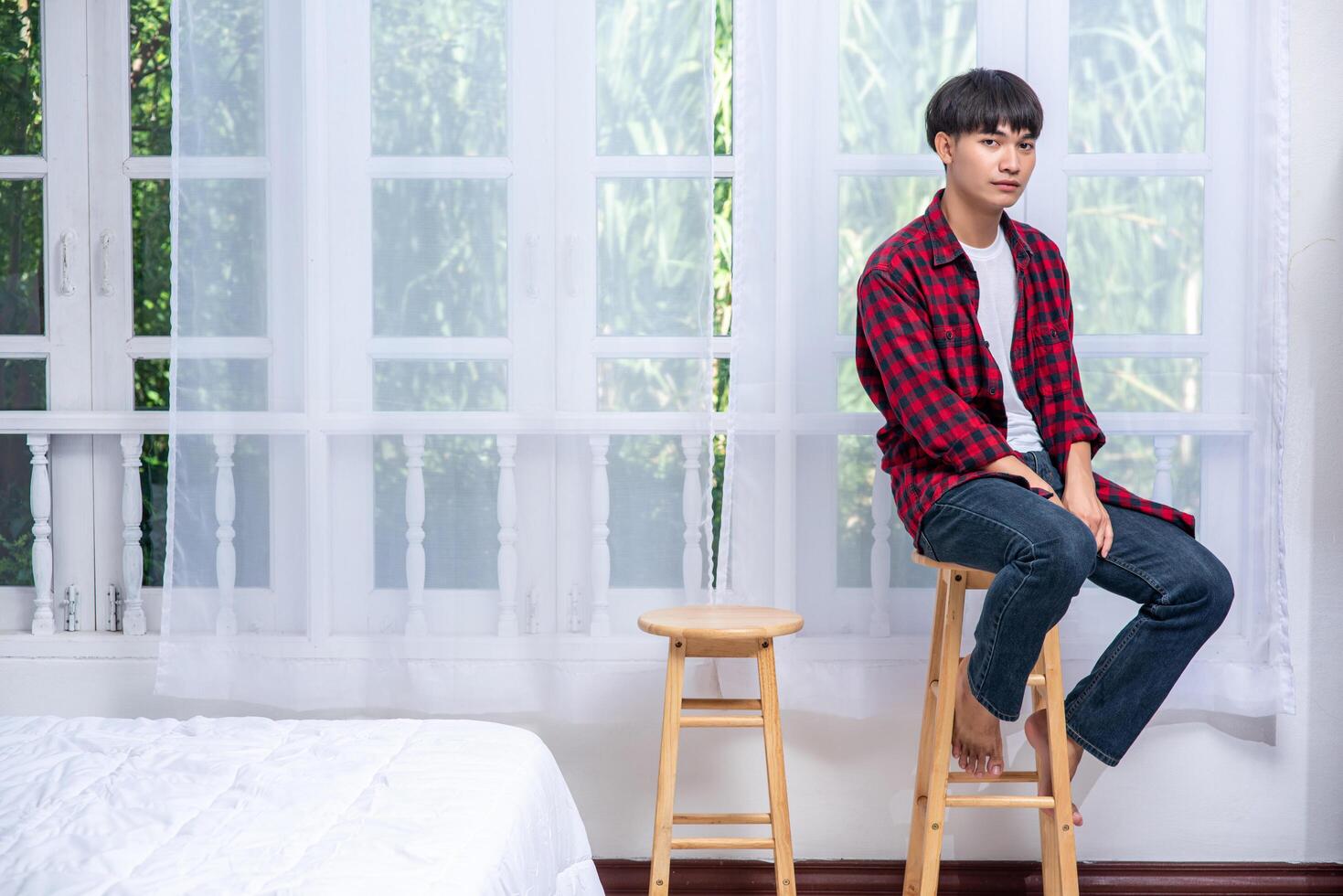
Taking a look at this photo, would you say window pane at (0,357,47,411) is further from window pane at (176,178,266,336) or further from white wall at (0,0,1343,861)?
white wall at (0,0,1343,861)

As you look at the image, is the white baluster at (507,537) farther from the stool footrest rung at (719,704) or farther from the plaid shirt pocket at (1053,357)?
the plaid shirt pocket at (1053,357)

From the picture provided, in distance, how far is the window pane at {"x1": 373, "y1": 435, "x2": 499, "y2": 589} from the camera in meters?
2.38

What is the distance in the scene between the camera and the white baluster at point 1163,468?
2.35 m

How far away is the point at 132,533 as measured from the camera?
2.46 metres

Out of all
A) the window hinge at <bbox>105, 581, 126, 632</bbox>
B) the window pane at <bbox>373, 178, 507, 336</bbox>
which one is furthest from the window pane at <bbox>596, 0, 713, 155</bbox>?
the window hinge at <bbox>105, 581, 126, 632</bbox>

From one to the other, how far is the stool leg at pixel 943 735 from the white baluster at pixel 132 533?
172 cm

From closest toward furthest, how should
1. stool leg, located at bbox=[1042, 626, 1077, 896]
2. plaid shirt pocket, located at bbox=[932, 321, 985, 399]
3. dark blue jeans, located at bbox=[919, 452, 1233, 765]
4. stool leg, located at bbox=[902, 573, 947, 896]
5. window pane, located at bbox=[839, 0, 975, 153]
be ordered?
1. dark blue jeans, located at bbox=[919, 452, 1233, 765]
2. stool leg, located at bbox=[1042, 626, 1077, 896]
3. plaid shirt pocket, located at bbox=[932, 321, 985, 399]
4. stool leg, located at bbox=[902, 573, 947, 896]
5. window pane, located at bbox=[839, 0, 975, 153]

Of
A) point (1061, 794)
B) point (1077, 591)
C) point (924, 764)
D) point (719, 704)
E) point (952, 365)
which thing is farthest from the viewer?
point (924, 764)

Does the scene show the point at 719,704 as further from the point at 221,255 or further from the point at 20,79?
the point at 20,79

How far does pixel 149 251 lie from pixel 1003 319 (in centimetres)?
185

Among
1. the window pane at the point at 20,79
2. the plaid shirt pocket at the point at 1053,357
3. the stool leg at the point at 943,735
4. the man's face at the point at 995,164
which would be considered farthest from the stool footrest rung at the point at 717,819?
the window pane at the point at 20,79

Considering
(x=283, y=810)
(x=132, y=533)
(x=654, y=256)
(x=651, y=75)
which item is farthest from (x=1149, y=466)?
(x=132, y=533)

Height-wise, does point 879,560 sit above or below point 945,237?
below

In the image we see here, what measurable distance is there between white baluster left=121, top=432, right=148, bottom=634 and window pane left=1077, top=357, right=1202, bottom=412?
2.06 m
